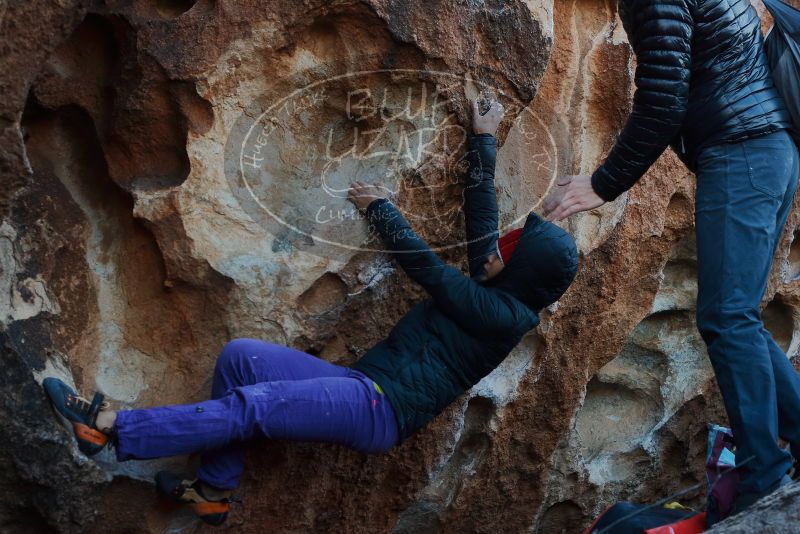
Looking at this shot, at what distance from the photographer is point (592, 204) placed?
8.80ft

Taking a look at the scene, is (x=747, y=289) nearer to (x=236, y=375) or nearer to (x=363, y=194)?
(x=363, y=194)

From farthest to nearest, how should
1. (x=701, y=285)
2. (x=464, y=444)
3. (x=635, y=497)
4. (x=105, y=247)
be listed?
(x=635, y=497)
(x=464, y=444)
(x=105, y=247)
(x=701, y=285)

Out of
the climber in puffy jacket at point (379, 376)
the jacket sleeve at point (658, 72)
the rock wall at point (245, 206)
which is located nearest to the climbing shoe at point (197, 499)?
the climber in puffy jacket at point (379, 376)

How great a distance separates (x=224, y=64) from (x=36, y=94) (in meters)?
0.51

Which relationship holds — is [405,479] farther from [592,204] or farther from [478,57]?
[478,57]

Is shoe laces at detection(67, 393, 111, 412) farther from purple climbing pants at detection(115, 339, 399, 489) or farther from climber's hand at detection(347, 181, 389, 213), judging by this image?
climber's hand at detection(347, 181, 389, 213)

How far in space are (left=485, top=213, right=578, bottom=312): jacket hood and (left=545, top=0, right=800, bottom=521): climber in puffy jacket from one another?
28 cm

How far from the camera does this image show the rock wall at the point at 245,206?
258 centimetres

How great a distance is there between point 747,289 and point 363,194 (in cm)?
116

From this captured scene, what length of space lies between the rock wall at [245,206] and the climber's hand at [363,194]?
4 centimetres

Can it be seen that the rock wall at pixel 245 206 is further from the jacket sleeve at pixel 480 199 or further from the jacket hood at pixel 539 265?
the jacket hood at pixel 539 265

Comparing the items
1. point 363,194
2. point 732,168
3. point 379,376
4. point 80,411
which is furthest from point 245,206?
point 732,168

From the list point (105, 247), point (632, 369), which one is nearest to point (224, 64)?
point (105, 247)

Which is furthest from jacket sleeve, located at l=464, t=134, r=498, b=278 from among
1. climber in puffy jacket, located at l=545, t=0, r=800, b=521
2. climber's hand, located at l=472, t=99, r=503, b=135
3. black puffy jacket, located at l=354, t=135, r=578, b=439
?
climber in puffy jacket, located at l=545, t=0, r=800, b=521
